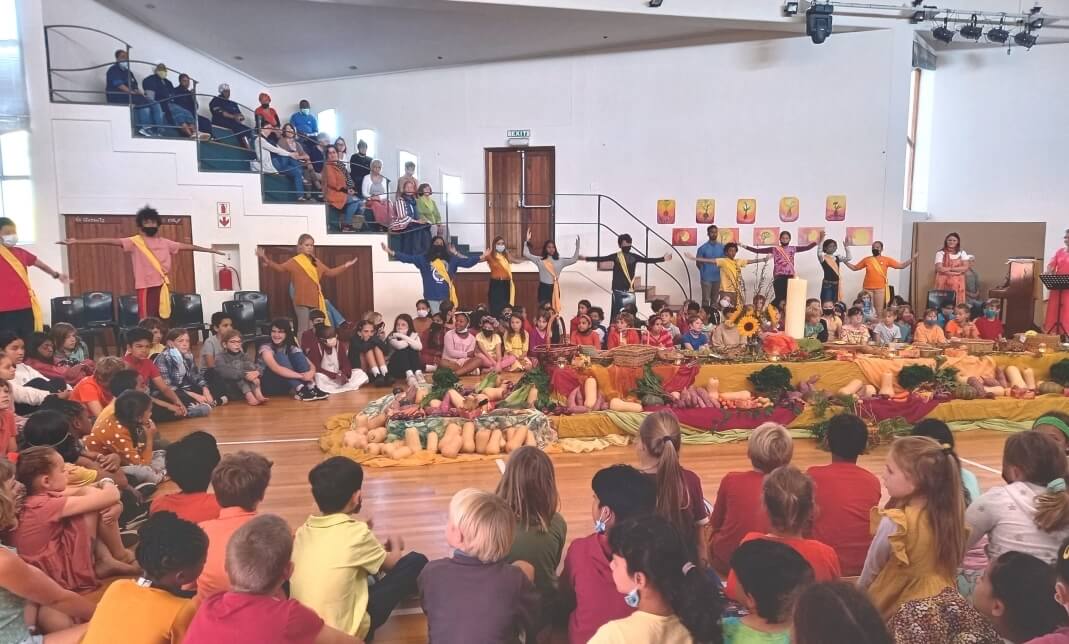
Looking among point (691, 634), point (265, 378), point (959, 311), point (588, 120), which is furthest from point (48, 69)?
point (959, 311)

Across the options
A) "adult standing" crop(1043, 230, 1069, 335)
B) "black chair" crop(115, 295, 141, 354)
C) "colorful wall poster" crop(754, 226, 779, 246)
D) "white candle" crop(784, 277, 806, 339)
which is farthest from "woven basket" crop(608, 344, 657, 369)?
"colorful wall poster" crop(754, 226, 779, 246)

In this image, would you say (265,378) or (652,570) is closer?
(652,570)

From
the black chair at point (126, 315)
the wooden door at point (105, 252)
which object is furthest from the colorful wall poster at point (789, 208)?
the black chair at point (126, 315)

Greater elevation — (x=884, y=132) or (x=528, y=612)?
(x=884, y=132)

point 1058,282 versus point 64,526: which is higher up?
point 1058,282

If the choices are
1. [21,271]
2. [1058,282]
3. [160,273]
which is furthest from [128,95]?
[1058,282]

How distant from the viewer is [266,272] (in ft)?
33.3

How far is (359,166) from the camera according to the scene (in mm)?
11312

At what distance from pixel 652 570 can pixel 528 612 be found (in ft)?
1.83

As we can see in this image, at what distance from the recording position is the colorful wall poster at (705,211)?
451 inches

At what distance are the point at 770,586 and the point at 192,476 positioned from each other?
229cm

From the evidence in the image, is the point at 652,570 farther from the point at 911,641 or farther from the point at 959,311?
the point at 959,311

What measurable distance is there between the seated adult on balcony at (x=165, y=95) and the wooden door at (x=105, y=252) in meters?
1.25

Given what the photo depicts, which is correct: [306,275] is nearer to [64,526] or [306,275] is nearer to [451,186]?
[451,186]
